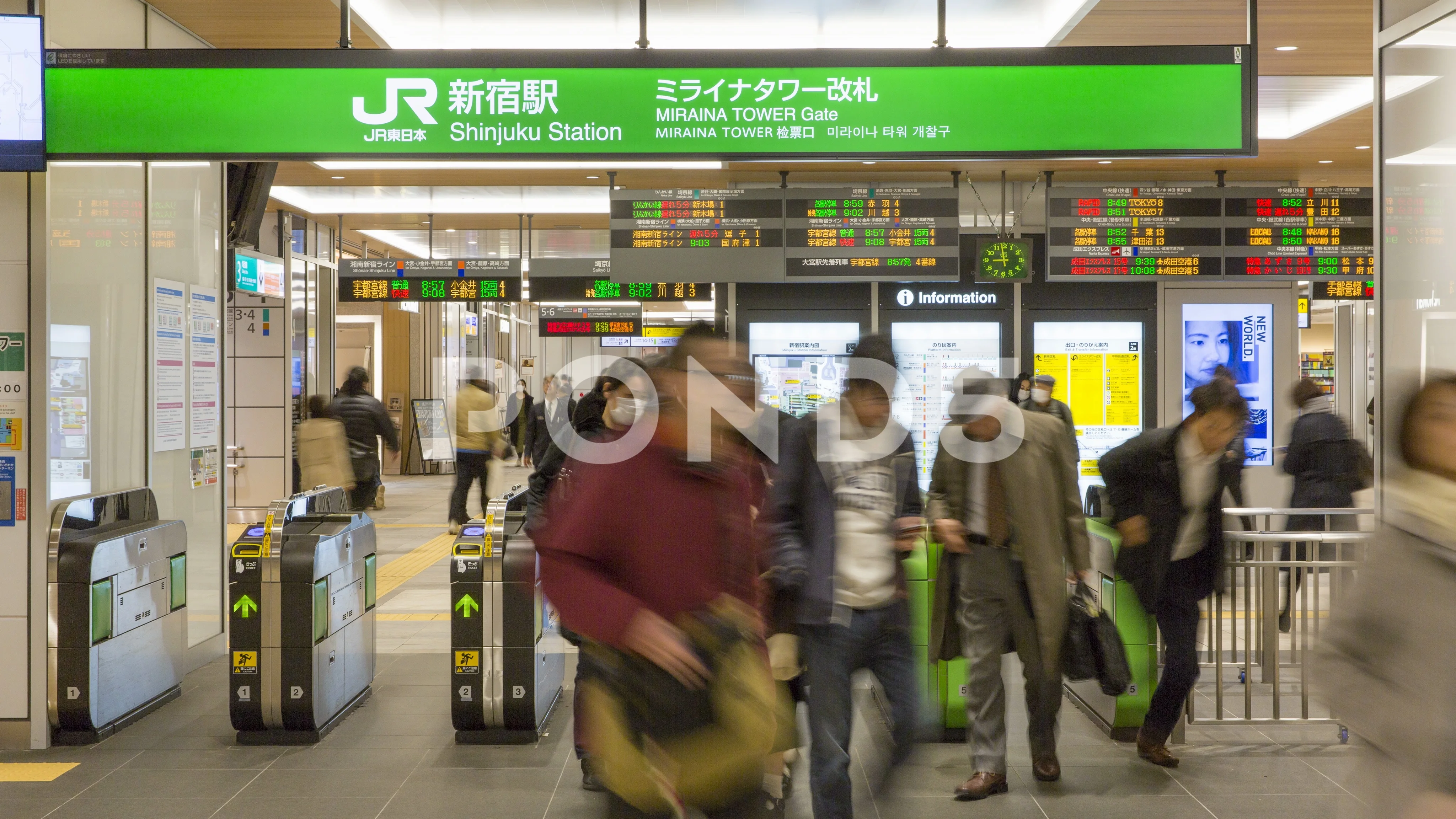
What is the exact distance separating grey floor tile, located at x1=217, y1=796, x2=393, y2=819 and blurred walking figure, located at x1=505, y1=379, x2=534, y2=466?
25.9ft

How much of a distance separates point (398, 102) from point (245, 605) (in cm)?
246

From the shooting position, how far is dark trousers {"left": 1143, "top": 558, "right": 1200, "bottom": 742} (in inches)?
163

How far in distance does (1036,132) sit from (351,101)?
2.52 metres

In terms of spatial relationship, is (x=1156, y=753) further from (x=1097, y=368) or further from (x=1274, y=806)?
(x=1097, y=368)

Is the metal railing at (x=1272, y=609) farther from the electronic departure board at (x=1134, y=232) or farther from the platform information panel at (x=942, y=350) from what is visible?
the platform information panel at (x=942, y=350)

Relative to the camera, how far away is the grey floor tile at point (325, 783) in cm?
408

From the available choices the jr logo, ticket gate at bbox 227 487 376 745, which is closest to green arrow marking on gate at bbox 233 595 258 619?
ticket gate at bbox 227 487 376 745

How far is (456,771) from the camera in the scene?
172 inches

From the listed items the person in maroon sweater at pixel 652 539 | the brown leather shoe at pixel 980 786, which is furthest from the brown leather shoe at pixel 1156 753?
the person in maroon sweater at pixel 652 539

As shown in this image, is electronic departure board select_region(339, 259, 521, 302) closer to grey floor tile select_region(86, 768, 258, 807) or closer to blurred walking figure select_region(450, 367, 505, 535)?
blurred walking figure select_region(450, 367, 505, 535)

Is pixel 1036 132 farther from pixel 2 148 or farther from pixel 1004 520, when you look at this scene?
pixel 2 148

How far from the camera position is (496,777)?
14.1 ft

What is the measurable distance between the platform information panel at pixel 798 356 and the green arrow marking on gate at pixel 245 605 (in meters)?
5.12

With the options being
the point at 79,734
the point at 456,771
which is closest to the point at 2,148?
the point at 79,734
